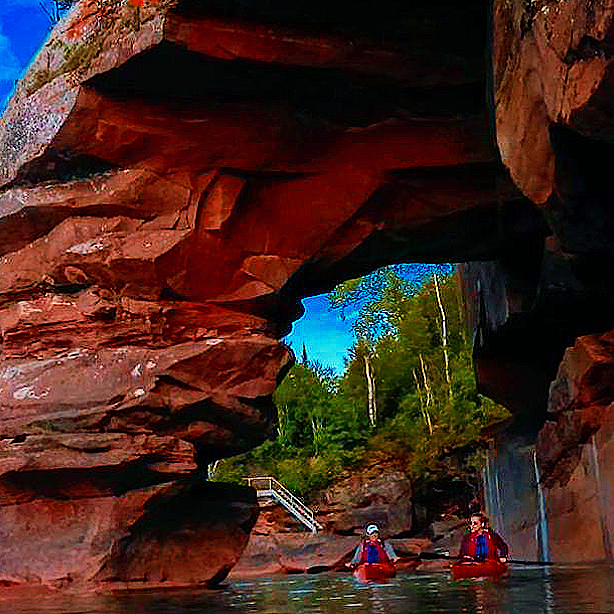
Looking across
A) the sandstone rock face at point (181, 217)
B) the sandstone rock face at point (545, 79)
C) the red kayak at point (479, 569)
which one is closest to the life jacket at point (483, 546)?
the red kayak at point (479, 569)

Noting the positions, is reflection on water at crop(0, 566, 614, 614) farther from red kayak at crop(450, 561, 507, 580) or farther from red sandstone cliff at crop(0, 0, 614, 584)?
red sandstone cliff at crop(0, 0, 614, 584)

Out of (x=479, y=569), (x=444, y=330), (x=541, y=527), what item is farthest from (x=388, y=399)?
(x=479, y=569)

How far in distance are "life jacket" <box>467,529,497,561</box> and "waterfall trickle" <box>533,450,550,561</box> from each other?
12.4 ft

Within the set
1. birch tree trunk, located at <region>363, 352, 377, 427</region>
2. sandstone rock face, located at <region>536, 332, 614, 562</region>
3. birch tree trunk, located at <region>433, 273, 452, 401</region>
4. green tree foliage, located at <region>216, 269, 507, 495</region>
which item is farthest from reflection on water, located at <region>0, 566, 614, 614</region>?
birch tree trunk, located at <region>363, 352, 377, 427</region>

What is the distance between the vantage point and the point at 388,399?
114 ft

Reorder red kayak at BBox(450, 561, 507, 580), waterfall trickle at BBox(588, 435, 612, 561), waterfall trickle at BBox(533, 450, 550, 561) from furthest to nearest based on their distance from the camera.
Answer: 1. waterfall trickle at BBox(533, 450, 550, 561)
2. waterfall trickle at BBox(588, 435, 612, 561)
3. red kayak at BBox(450, 561, 507, 580)

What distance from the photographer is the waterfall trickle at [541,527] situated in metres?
14.1

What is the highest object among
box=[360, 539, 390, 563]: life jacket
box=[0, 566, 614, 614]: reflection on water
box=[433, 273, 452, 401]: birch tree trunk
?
box=[433, 273, 452, 401]: birch tree trunk

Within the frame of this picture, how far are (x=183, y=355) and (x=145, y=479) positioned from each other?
162cm

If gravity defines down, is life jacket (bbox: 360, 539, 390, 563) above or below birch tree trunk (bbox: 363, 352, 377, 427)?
below

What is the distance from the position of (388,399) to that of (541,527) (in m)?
20.2

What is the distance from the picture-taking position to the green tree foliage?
93.0 ft

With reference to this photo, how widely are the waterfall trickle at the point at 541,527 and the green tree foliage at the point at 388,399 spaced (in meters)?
11.4

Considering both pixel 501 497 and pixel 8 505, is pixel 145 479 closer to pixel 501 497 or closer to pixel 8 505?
pixel 8 505
